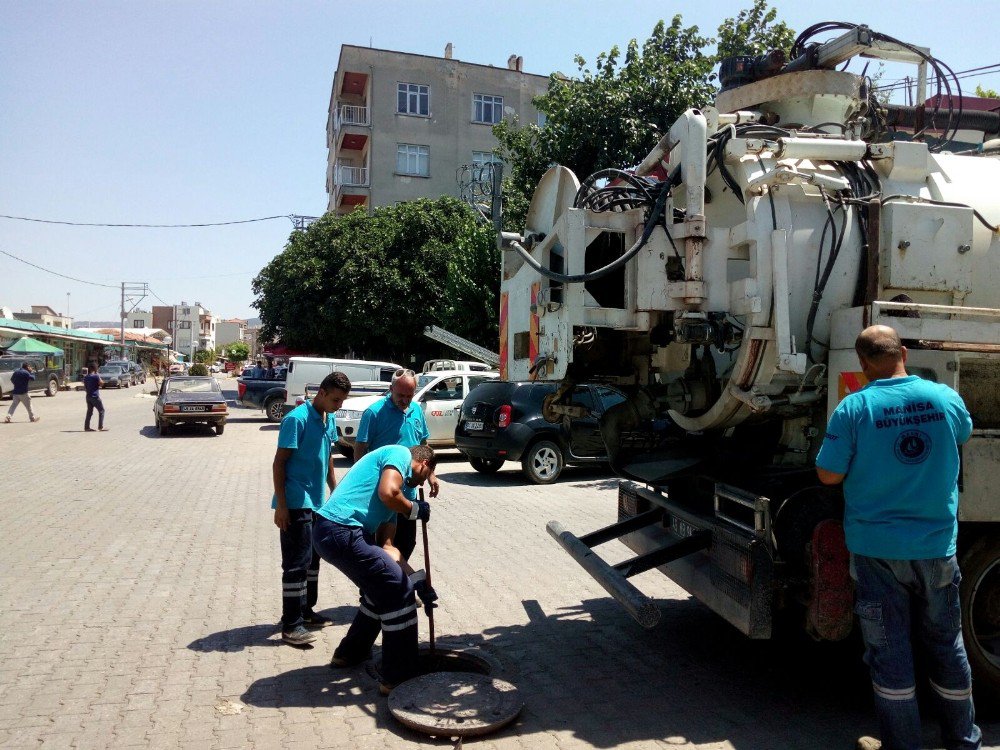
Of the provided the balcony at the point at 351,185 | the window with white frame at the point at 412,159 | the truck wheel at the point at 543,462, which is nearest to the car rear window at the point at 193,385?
the truck wheel at the point at 543,462

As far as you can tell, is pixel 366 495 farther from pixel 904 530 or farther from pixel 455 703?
pixel 904 530

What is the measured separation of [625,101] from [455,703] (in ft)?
45.5

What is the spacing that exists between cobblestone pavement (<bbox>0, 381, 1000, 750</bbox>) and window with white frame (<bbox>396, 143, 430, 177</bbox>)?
1288 inches

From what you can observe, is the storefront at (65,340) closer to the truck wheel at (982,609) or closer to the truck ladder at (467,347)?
the truck ladder at (467,347)

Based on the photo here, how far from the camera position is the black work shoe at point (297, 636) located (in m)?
5.03

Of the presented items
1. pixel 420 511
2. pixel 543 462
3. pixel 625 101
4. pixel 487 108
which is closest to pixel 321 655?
pixel 420 511

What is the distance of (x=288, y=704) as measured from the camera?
4156mm

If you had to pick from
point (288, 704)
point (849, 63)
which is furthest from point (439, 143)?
point (288, 704)

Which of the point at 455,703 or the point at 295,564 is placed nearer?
the point at 455,703

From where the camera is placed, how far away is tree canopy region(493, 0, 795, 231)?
15578mm

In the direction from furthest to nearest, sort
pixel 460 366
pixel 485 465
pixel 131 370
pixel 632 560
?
1. pixel 131 370
2. pixel 460 366
3. pixel 485 465
4. pixel 632 560

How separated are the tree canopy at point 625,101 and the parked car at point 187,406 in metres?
9.02

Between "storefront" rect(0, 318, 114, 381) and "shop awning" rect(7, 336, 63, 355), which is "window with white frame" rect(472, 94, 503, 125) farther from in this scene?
"shop awning" rect(7, 336, 63, 355)

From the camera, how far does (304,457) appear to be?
527 cm
